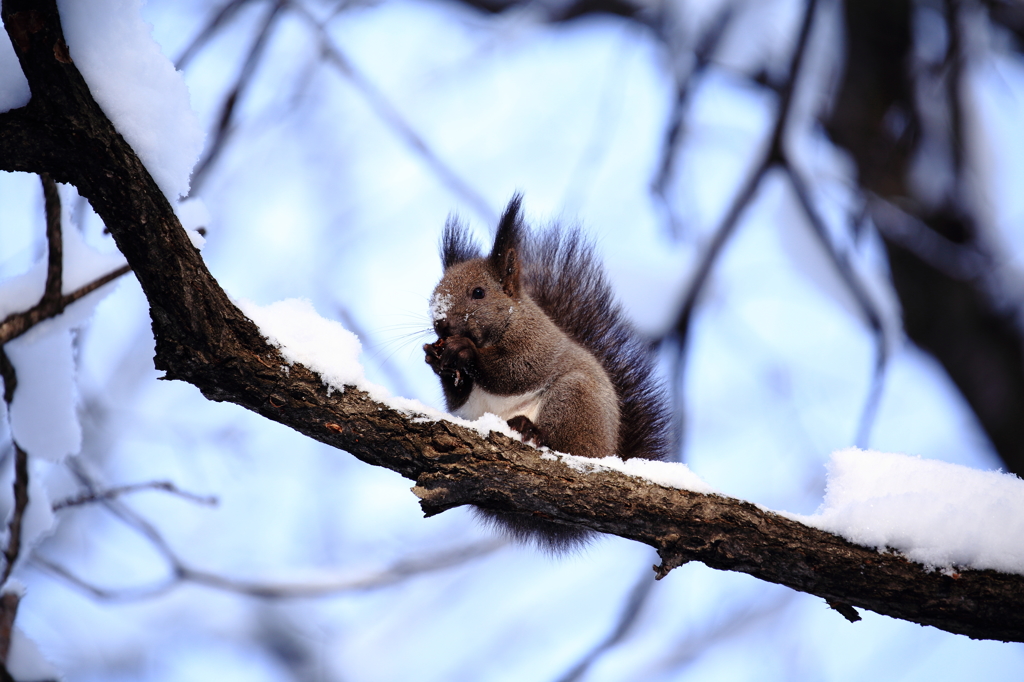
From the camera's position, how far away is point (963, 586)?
168cm

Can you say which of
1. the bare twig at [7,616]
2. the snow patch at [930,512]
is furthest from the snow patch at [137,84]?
the snow patch at [930,512]

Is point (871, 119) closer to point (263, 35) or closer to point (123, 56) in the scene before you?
point (263, 35)

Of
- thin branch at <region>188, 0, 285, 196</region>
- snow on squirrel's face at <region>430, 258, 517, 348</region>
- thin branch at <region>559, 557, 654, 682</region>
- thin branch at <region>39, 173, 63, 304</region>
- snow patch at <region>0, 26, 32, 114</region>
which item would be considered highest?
thin branch at <region>188, 0, 285, 196</region>

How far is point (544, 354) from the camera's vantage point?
7.68 feet

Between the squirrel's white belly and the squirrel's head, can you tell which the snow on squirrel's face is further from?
the squirrel's white belly

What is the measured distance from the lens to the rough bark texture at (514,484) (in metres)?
1.55

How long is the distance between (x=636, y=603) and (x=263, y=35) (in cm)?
308

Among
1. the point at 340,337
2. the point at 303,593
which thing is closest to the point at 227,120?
the point at 340,337

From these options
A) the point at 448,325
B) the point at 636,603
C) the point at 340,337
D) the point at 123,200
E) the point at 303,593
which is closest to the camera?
the point at 123,200

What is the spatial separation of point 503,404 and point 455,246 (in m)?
0.86

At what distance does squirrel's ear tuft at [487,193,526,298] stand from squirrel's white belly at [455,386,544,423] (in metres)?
0.41

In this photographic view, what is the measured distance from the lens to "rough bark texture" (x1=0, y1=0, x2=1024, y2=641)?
1.55m

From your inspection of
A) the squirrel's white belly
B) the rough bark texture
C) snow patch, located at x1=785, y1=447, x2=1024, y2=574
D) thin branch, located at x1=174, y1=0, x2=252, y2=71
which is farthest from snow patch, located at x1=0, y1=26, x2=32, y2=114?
snow patch, located at x1=785, y1=447, x2=1024, y2=574

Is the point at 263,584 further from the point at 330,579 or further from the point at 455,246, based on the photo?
the point at 455,246
